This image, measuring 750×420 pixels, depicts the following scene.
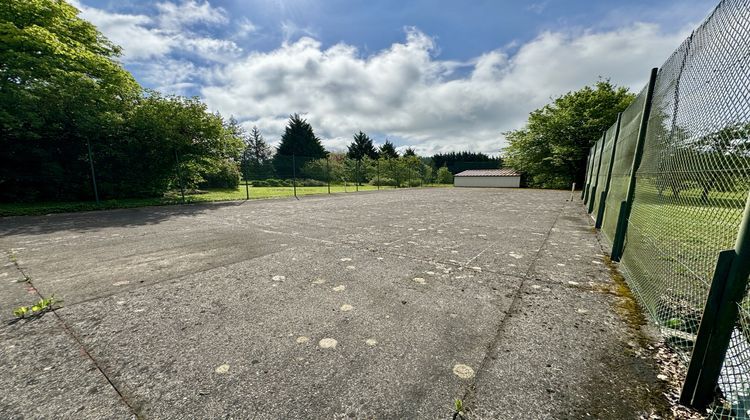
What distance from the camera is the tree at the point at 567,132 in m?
22.2

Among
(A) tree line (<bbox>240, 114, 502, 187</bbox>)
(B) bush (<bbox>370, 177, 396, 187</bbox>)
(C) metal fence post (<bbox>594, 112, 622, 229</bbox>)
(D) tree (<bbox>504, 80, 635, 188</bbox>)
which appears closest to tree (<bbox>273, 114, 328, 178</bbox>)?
(A) tree line (<bbox>240, 114, 502, 187</bbox>)

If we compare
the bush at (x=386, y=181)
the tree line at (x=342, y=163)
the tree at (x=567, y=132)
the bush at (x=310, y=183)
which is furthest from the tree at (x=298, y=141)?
the tree at (x=567, y=132)

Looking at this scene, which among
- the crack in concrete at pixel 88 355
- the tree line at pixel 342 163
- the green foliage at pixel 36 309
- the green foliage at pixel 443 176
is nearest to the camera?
the crack in concrete at pixel 88 355

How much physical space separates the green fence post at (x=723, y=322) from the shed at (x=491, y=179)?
30099 mm

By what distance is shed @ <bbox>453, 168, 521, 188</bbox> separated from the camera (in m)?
28.7

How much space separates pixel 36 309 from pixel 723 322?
4281 mm

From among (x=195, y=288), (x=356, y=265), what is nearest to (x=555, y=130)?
(x=356, y=265)

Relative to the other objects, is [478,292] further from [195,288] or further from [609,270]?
[195,288]

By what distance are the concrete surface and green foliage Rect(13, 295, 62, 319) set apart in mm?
73

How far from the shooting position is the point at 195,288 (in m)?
2.69

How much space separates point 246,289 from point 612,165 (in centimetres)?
655

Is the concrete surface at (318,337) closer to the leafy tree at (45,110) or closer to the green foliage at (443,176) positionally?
the leafy tree at (45,110)

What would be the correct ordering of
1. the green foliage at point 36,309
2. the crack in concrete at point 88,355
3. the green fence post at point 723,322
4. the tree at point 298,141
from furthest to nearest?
the tree at point 298,141
the green foliage at point 36,309
the crack in concrete at point 88,355
the green fence post at point 723,322

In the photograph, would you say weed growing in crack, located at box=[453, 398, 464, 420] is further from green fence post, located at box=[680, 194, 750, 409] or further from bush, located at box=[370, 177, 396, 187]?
bush, located at box=[370, 177, 396, 187]
